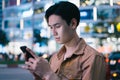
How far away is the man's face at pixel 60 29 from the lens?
1.23m

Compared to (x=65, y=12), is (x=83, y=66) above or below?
below

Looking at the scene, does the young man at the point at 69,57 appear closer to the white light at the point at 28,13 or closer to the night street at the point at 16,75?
the night street at the point at 16,75

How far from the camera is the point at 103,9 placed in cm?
2530

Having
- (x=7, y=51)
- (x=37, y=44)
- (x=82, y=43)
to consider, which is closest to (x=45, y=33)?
(x=37, y=44)

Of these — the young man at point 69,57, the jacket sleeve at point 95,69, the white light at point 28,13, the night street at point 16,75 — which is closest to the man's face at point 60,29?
the young man at point 69,57

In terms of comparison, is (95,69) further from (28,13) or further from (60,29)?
(28,13)

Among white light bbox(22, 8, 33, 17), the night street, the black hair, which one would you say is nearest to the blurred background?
white light bbox(22, 8, 33, 17)

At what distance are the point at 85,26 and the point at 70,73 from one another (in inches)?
974

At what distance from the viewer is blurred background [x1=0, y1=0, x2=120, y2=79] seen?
24.2 metres

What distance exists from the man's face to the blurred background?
2224 centimetres

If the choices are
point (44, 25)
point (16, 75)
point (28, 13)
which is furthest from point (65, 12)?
point (28, 13)

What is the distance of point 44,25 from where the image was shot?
25109 millimetres

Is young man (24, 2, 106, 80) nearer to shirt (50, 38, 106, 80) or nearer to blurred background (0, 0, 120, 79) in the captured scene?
shirt (50, 38, 106, 80)

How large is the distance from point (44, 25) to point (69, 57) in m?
23.9
